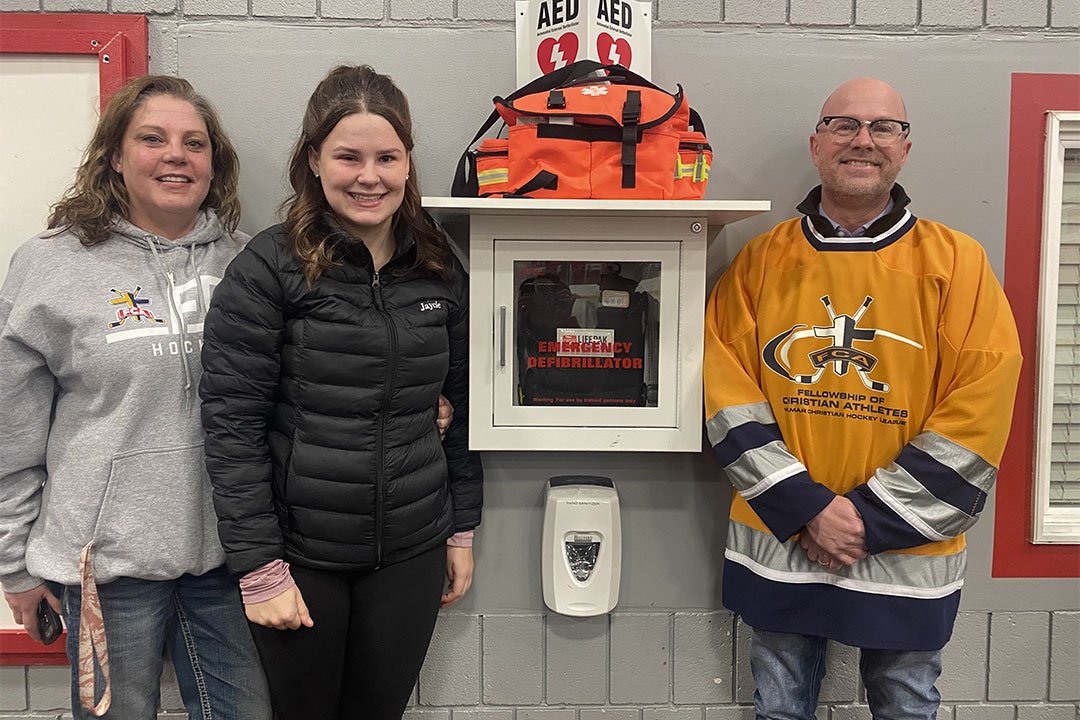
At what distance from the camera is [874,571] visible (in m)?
1.69

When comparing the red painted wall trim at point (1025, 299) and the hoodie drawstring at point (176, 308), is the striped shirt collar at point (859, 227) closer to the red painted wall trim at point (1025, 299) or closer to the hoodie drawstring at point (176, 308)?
the red painted wall trim at point (1025, 299)

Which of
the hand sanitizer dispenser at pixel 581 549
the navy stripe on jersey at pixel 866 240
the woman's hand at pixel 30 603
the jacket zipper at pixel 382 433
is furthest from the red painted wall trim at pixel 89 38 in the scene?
the navy stripe on jersey at pixel 866 240

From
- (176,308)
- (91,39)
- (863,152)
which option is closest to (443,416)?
(176,308)

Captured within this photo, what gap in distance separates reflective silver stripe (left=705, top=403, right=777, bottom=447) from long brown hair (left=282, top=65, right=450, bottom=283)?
2.58ft

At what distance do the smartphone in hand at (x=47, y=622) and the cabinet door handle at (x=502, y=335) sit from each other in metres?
1.22

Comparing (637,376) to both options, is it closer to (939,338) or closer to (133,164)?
(939,338)

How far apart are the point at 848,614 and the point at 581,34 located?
155 cm

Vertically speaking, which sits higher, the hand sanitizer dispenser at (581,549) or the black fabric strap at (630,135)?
the black fabric strap at (630,135)

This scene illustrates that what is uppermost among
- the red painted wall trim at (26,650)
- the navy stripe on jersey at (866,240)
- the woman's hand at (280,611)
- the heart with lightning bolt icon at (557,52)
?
the heart with lightning bolt icon at (557,52)

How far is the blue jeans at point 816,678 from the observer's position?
172 cm

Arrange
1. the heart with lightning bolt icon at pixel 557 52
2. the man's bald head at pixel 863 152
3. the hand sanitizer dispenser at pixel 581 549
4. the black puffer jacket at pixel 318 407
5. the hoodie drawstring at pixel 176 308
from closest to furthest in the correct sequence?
the black puffer jacket at pixel 318 407 → the hoodie drawstring at pixel 176 308 → the man's bald head at pixel 863 152 → the heart with lightning bolt icon at pixel 557 52 → the hand sanitizer dispenser at pixel 581 549

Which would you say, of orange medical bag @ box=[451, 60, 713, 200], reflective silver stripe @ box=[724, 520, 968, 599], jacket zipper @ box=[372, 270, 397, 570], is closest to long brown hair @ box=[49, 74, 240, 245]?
jacket zipper @ box=[372, 270, 397, 570]

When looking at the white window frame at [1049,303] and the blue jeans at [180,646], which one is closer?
the blue jeans at [180,646]

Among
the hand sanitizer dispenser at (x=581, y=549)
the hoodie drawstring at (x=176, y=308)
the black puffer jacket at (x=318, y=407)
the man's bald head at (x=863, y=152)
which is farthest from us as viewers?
the hand sanitizer dispenser at (x=581, y=549)
